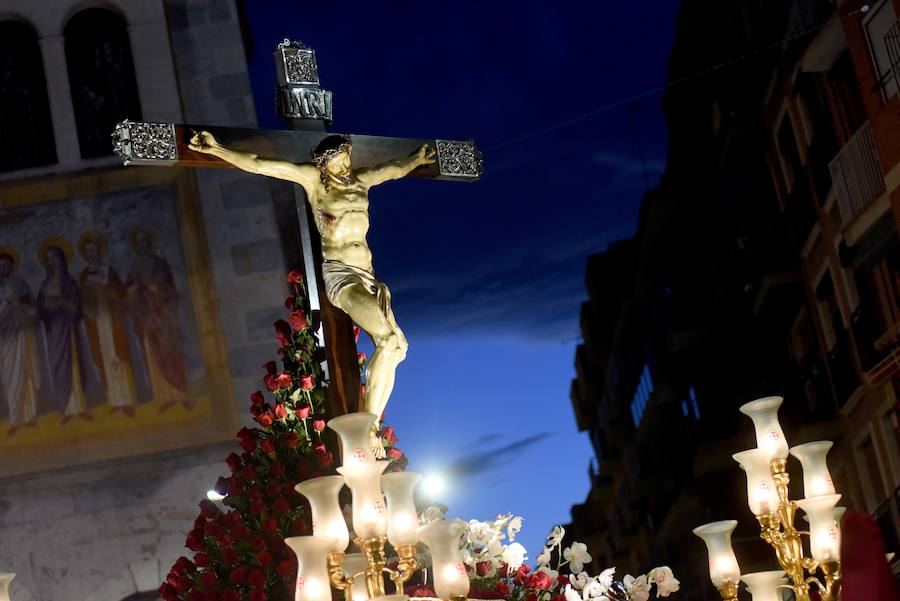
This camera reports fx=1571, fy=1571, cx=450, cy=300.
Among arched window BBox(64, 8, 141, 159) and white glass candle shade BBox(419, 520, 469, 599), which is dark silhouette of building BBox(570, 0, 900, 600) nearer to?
arched window BBox(64, 8, 141, 159)

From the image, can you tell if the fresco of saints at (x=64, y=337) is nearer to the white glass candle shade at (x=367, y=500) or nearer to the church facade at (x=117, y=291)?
the church facade at (x=117, y=291)

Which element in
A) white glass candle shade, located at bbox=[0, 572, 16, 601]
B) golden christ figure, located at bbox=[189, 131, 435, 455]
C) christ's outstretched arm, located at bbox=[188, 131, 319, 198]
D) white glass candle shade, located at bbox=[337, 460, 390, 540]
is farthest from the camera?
christ's outstretched arm, located at bbox=[188, 131, 319, 198]

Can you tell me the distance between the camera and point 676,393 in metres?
38.4

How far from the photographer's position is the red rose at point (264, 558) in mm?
6586

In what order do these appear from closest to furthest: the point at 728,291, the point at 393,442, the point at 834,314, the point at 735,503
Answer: the point at 393,442
the point at 834,314
the point at 728,291
the point at 735,503

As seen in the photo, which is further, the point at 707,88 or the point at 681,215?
the point at 681,215

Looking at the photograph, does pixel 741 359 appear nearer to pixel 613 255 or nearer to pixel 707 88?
pixel 707 88

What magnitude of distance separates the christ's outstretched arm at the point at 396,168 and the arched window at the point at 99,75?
6955mm

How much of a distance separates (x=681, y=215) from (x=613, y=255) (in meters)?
14.3

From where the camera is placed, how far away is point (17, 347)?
13891 millimetres

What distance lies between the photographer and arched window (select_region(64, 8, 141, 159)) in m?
14.5

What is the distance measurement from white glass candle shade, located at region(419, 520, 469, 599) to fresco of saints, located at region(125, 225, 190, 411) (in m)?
8.82

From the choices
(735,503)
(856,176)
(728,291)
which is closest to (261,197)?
(856,176)

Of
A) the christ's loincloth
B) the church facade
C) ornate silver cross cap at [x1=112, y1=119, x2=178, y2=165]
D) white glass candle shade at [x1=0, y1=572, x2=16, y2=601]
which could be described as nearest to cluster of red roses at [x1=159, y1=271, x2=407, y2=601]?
the christ's loincloth
